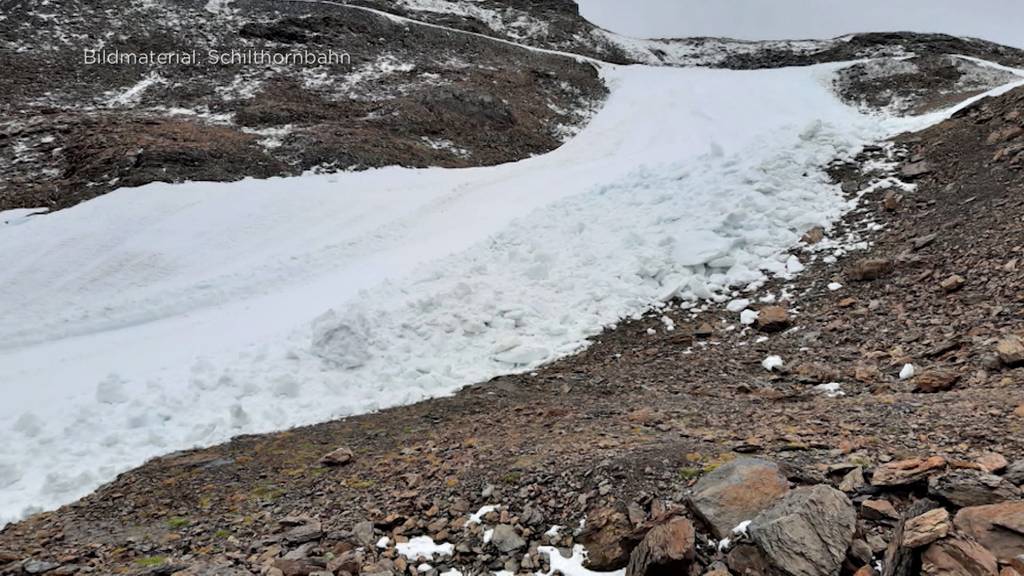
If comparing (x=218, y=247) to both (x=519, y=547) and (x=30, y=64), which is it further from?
(x=30, y=64)

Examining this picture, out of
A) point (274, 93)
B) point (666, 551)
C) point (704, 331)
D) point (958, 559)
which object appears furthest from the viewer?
point (274, 93)

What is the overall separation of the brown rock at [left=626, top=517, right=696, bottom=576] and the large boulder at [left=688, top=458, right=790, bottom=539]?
9.1 inches

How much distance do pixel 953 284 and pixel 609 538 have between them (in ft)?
24.7

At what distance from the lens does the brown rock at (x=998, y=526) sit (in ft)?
11.4

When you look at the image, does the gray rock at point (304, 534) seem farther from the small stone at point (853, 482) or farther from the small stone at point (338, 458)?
the small stone at point (853, 482)

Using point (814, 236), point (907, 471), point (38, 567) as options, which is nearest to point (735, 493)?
point (907, 471)

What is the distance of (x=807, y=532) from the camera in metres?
3.92

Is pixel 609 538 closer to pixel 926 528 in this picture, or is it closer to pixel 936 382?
pixel 926 528

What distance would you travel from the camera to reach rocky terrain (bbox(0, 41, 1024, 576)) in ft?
13.5

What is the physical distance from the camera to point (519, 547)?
4.84 meters

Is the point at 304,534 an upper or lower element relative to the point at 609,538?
lower

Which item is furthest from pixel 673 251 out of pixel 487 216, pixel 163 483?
pixel 163 483

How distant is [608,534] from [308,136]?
18057mm

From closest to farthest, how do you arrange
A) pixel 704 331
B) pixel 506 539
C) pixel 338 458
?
pixel 506 539 → pixel 338 458 → pixel 704 331
